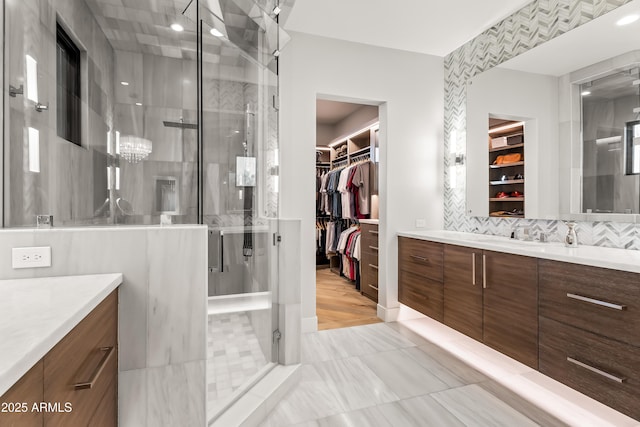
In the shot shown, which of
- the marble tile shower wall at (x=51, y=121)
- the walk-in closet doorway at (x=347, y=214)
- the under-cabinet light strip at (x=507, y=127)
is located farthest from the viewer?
the walk-in closet doorway at (x=347, y=214)

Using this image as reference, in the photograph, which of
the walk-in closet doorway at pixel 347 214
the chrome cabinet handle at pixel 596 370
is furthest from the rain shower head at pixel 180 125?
the chrome cabinet handle at pixel 596 370

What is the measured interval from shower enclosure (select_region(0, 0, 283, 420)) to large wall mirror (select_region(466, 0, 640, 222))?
6.32ft

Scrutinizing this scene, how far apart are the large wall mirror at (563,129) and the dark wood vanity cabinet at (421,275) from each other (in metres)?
0.65

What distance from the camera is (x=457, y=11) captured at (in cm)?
254

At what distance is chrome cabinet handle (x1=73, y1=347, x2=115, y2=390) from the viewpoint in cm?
80

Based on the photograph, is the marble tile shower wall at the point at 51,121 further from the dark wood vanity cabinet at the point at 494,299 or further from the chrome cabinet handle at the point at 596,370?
the chrome cabinet handle at the point at 596,370

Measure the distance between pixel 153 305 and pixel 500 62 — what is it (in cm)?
309

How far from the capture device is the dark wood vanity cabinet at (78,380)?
0.58 m

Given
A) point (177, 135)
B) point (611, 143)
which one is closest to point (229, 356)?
point (177, 135)

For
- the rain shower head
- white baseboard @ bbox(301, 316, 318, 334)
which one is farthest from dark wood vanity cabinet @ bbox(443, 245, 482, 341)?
the rain shower head

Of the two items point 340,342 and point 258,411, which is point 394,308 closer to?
point 340,342

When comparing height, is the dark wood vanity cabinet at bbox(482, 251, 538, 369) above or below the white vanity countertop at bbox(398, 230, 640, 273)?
below

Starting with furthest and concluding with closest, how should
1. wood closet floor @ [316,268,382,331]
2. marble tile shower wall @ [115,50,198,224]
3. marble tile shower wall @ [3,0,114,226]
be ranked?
wood closet floor @ [316,268,382,331] < marble tile shower wall @ [115,50,198,224] < marble tile shower wall @ [3,0,114,226]

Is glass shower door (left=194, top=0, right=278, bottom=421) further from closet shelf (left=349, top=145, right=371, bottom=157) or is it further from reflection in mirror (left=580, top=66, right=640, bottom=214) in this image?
closet shelf (left=349, top=145, right=371, bottom=157)
